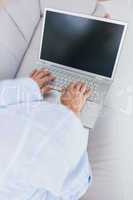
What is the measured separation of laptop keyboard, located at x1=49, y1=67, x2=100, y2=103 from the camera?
117cm

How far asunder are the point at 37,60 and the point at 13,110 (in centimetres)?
60

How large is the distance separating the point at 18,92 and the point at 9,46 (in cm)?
45

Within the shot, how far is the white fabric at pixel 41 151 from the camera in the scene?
2.27ft

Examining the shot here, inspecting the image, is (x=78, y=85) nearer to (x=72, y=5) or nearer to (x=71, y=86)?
(x=71, y=86)

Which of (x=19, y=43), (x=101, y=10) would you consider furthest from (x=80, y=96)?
(x=101, y=10)

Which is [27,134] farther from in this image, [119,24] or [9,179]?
[119,24]

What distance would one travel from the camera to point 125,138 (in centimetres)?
141

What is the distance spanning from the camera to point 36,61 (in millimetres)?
1355

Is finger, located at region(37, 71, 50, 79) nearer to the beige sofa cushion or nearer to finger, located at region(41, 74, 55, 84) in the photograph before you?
finger, located at region(41, 74, 55, 84)

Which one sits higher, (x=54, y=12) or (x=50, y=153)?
(x=54, y=12)

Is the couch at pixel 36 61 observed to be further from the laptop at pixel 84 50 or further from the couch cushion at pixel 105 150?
the laptop at pixel 84 50

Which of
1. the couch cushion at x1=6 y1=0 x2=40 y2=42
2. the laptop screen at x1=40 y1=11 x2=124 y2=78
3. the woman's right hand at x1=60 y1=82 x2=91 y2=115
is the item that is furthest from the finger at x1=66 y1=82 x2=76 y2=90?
the couch cushion at x1=6 y1=0 x2=40 y2=42

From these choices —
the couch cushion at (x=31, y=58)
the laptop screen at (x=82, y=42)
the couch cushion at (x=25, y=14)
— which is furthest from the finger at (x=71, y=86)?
the couch cushion at (x=25, y=14)

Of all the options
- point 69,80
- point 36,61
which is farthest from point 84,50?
point 36,61
